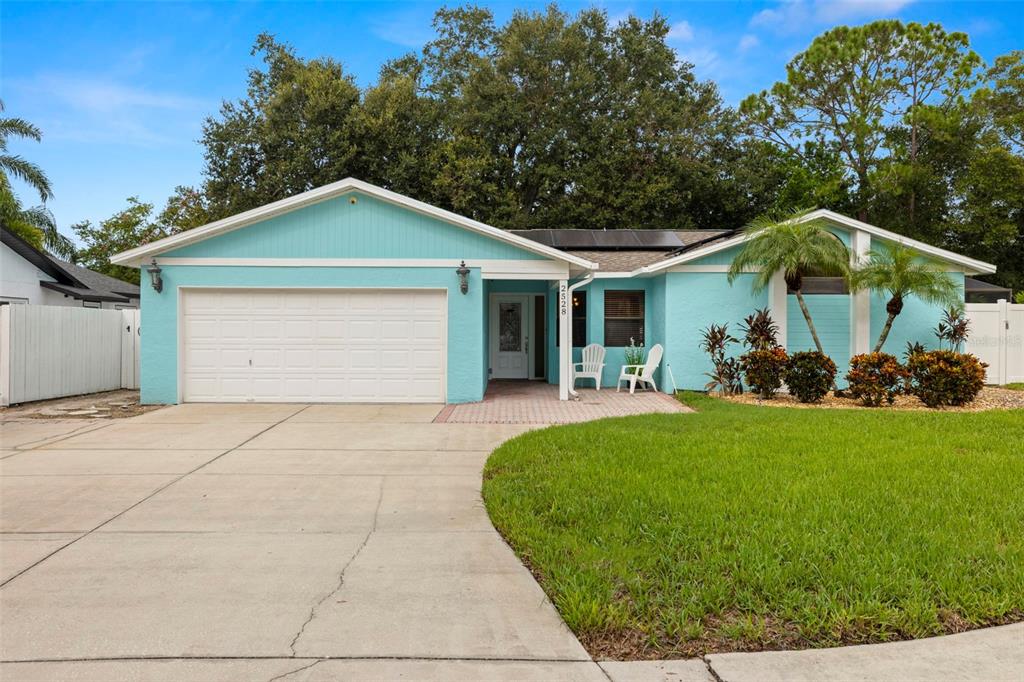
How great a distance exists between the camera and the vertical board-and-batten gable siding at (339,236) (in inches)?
472

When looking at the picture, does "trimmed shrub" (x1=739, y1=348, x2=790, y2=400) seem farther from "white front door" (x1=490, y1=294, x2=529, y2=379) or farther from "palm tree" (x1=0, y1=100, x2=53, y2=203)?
"palm tree" (x1=0, y1=100, x2=53, y2=203)

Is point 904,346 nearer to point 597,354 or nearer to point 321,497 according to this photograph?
point 597,354

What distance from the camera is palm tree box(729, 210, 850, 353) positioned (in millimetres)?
12008

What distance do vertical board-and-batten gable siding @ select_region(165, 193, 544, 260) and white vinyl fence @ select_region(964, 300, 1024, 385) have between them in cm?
1133

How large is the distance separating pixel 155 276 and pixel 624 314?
374 inches

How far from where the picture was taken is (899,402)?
11727 mm

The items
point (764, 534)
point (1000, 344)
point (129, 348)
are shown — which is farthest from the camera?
point (129, 348)

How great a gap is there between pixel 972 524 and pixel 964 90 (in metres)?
29.4

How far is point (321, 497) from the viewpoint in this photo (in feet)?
19.1

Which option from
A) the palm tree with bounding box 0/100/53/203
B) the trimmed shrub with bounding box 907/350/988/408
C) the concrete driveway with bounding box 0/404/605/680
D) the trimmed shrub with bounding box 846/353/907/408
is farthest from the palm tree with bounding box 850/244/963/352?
the palm tree with bounding box 0/100/53/203

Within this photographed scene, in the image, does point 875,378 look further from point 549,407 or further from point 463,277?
point 463,277

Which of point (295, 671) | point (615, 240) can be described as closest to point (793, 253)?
point (615, 240)

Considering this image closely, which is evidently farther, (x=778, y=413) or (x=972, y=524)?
(x=778, y=413)

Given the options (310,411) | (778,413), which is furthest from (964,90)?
(310,411)
